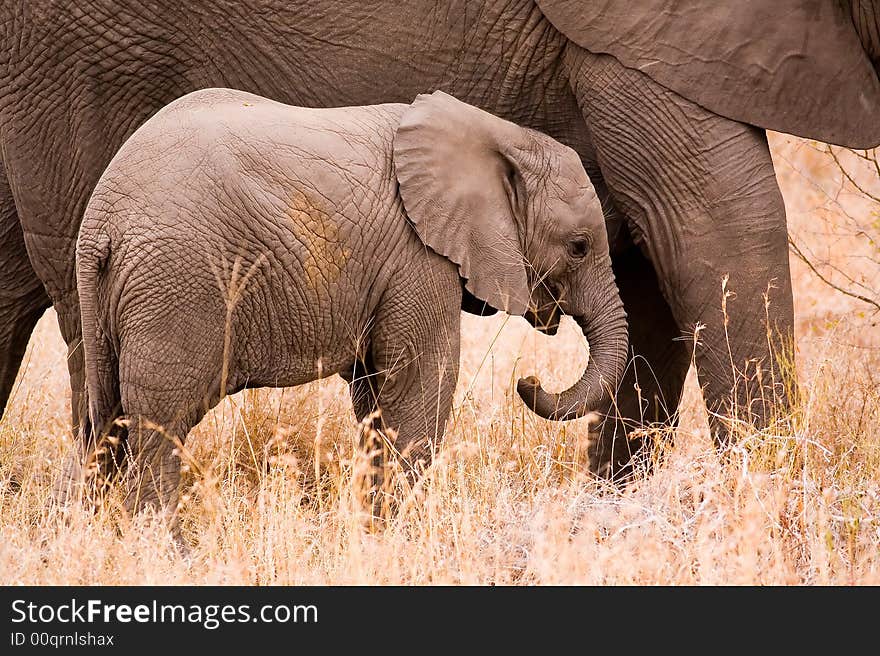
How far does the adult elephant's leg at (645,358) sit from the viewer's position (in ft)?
19.6

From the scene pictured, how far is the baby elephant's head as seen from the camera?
16.6ft

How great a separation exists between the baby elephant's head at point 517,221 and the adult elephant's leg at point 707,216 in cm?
18

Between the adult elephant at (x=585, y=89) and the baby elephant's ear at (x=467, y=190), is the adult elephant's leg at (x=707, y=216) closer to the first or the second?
the adult elephant at (x=585, y=89)

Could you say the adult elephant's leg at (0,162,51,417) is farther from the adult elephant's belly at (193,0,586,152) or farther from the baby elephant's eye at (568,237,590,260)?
the baby elephant's eye at (568,237,590,260)

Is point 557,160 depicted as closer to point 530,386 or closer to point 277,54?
point 530,386

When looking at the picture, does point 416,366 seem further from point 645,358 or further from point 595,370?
point 645,358

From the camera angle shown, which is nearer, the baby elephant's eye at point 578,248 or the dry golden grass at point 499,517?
the dry golden grass at point 499,517

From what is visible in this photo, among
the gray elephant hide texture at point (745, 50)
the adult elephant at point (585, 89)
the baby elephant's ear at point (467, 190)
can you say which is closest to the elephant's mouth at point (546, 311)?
the baby elephant's ear at point (467, 190)

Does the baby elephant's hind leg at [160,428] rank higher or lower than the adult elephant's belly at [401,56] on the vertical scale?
lower

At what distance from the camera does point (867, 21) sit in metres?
5.20

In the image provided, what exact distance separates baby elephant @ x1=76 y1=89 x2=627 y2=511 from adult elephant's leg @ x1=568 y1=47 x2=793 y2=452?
0.18m

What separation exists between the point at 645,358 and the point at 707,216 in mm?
1005

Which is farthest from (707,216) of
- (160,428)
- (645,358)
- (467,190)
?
(160,428)

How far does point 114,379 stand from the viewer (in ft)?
16.0
